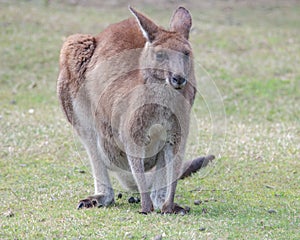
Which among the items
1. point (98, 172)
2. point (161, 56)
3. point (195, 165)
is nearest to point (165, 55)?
point (161, 56)

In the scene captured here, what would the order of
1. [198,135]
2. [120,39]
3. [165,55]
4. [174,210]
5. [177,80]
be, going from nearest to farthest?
[177,80]
[165,55]
[174,210]
[120,39]
[198,135]

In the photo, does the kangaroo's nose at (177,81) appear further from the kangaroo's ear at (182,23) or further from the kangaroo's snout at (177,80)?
the kangaroo's ear at (182,23)

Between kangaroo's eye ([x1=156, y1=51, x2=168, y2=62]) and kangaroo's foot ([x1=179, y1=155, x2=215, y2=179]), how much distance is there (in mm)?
2170

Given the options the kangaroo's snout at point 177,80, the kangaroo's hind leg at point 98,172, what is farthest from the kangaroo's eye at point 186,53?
the kangaroo's hind leg at point 98,172

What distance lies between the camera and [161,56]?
17.7 feet

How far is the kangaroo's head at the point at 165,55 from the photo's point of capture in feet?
17.4

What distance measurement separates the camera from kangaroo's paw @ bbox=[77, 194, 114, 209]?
6.18 meters

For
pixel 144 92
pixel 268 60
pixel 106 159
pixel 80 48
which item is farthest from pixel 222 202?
pixel 268 60

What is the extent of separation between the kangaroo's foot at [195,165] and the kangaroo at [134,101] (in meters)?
0.87

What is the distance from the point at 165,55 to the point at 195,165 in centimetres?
237

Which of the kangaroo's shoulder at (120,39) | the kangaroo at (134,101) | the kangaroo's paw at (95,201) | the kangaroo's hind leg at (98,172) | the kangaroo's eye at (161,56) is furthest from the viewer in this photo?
the kangaroo's hind leg at (98,172)

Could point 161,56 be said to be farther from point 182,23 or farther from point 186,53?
point 182,23

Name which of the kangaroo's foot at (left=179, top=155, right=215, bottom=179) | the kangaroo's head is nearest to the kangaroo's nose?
the kangaroo's head

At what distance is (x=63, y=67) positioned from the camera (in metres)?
6.64
